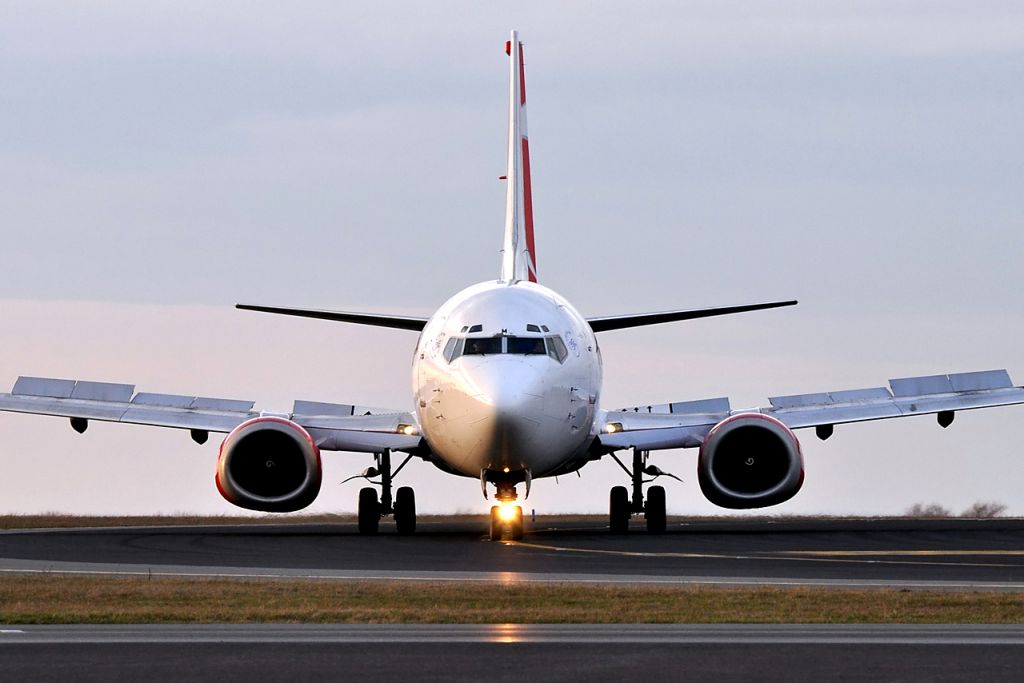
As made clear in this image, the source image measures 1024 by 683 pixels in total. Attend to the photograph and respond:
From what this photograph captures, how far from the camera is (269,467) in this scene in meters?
40.1

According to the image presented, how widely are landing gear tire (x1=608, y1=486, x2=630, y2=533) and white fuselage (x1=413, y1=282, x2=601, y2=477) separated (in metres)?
4.95

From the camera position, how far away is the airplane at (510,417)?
36094 millimetres

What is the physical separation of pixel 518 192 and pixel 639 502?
9.36 meters

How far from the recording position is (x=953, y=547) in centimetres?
3459

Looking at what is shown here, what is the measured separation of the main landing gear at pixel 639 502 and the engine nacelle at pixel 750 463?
5.68ft

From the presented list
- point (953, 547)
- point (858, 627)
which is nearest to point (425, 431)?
point (953, 547)

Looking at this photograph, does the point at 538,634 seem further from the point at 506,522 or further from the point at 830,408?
the point at 830,408

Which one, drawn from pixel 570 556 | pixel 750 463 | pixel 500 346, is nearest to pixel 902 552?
pixel 570 556

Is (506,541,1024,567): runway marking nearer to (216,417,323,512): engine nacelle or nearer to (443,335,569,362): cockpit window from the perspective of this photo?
(443,335,569,362): cockpit window

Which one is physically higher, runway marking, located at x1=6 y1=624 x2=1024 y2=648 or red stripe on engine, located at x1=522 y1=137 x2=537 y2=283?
red stripe on engine, located at x1=522 y1=137 x2=537 y2=283

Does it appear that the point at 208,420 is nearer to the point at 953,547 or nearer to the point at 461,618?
the point at 953,547

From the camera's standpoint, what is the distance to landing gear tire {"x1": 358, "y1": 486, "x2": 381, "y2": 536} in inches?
1634

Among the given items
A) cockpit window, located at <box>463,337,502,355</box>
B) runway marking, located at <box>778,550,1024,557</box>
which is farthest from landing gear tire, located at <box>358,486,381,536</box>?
runway marking, located at <box>778,550,1024,557</box>

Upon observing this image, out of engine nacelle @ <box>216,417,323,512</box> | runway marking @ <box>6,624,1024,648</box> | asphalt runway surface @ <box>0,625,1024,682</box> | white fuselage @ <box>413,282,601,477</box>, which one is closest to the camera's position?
asphalt runway surface @ <box>0,625,1024,682</box>
